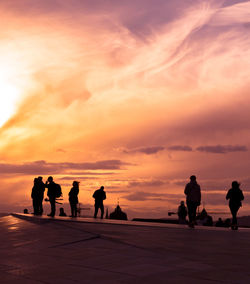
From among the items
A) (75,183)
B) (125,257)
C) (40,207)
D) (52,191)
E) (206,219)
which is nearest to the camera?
(125,257)

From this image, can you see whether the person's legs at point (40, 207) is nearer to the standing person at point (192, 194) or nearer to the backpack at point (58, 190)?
the backpack at point (58, 190)

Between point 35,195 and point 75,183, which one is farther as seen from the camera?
point 35,195

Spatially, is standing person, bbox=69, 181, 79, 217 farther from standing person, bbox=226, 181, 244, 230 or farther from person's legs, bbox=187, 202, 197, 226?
standing person, bbox=226, 181, 244, 230

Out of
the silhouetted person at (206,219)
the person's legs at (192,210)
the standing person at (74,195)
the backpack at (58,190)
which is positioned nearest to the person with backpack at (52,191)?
the backpack at (58,190)

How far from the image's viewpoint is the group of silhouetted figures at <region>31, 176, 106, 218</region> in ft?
85.6

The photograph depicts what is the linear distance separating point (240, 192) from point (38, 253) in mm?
9609

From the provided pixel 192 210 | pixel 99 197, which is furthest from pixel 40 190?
pixel 192 210

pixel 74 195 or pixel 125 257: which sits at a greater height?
pixel 74 195

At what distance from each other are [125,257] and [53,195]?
1534cm

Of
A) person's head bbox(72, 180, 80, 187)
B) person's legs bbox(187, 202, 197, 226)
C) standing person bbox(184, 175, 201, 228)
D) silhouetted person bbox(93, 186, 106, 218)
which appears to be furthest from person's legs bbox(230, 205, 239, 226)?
person's head bbox(72, 180, 80, 187)

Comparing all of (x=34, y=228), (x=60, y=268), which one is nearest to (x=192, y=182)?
(x=34, y=228)

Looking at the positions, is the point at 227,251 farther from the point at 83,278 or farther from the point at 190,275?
the point at 83,278

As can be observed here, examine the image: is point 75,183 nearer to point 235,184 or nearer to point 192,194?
point 192,194

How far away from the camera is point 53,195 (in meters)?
26.0
